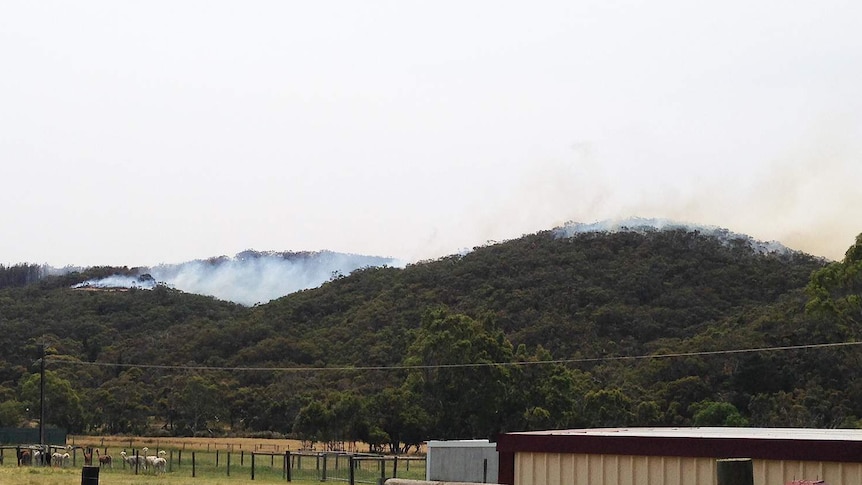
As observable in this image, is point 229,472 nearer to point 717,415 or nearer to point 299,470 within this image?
point 299,470

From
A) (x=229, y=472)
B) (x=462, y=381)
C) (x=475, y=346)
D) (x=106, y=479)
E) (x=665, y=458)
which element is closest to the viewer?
(x=665, y=458)

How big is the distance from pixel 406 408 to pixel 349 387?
18411 mm

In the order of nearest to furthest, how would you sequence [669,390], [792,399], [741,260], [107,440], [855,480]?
[855,480], [792,399], [669,390], [107,440], [741,260]

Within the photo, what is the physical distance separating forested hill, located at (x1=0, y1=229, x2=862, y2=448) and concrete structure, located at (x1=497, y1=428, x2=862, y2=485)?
150 ft

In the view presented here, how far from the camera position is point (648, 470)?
40.5 ft

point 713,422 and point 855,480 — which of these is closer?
point 855,480

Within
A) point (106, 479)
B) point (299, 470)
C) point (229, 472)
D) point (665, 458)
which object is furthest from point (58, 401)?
point (665, 458)

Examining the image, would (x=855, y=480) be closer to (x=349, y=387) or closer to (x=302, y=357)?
(x=349, y=387)

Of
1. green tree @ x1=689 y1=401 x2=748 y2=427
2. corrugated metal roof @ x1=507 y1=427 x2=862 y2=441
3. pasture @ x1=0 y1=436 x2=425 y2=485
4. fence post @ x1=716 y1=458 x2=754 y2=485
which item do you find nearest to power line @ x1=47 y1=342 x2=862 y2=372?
green tree @ x1=689 y1=401 x2=748 y2=427

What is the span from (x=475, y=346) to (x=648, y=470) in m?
58.1

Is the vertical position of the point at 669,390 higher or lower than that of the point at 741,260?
lower

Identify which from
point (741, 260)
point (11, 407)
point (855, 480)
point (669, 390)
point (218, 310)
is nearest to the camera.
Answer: point (855, 480)

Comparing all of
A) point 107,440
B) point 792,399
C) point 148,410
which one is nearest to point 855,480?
point 792,399

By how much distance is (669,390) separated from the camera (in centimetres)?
7294
